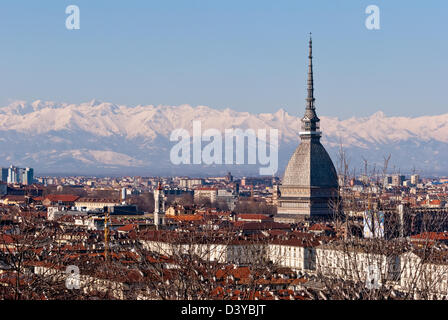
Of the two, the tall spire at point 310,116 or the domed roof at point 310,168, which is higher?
the tall spire at point 310,116

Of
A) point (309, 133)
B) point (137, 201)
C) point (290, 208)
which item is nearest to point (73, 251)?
point (290, 208)

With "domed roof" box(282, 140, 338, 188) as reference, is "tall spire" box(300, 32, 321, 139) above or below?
above

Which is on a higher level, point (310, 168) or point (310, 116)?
point (310, 116)
